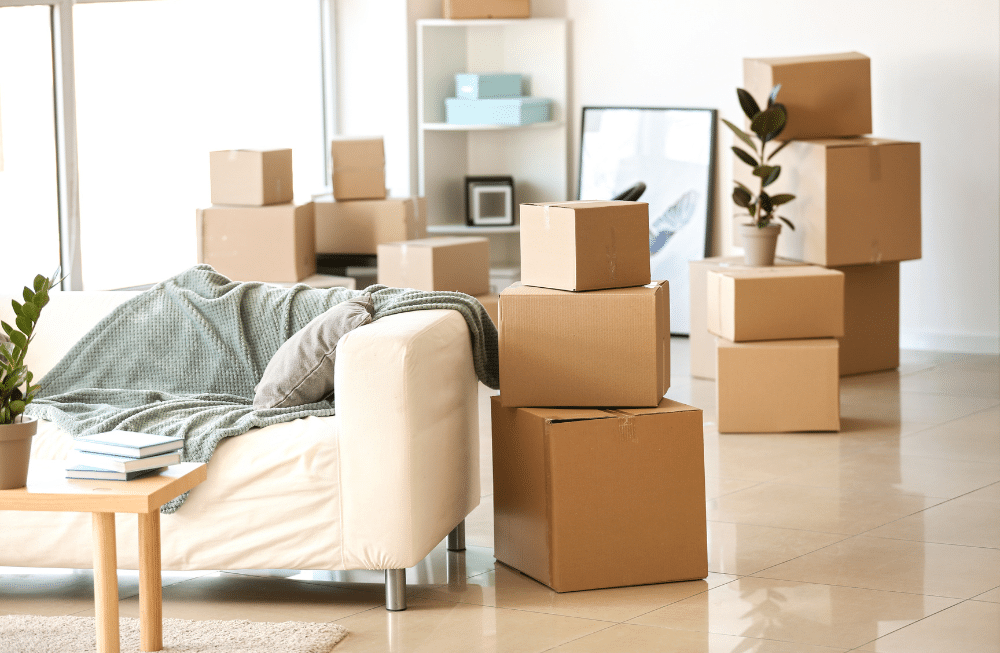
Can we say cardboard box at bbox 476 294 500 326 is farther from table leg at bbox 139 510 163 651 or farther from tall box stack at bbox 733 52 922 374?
table leg at bbox 139 510 163 651

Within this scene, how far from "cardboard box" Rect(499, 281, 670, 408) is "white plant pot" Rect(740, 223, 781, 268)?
2328 mm

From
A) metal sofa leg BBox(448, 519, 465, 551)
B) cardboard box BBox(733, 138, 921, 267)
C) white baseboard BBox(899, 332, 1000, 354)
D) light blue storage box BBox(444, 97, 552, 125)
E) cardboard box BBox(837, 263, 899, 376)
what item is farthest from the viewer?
light blue storage box BBox(444, 97, 552, 125)

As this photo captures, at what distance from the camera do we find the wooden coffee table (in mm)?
2480

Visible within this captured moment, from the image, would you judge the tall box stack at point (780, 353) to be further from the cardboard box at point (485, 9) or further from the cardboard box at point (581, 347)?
the cardboard box at point (485, 9)

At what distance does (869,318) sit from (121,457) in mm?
4083

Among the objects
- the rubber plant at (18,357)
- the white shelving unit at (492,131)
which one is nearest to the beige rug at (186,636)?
the rubber plant at (18,357)

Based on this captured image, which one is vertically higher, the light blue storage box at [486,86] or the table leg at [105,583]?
the light blue storage box at [486,86]

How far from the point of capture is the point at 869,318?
5.87 m

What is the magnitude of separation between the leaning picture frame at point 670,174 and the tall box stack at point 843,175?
103 centimetres

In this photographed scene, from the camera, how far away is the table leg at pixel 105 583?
255 cm

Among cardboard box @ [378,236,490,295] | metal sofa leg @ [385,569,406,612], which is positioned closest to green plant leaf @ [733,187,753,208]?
cardboard box @ [378,236,490,295]

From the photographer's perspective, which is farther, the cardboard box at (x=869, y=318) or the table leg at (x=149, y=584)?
the cardboard box at (x=869, y=318)

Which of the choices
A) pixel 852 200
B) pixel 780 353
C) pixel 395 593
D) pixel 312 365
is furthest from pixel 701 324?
pixel 395 593

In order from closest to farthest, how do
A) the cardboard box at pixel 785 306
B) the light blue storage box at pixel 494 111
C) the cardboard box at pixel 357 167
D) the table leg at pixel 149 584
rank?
the table leg at pixel 149 584, the cardboard box at pixel 785 306, the cardboard box at pixel 357 167, the light blue storage box at pixel 494 111
